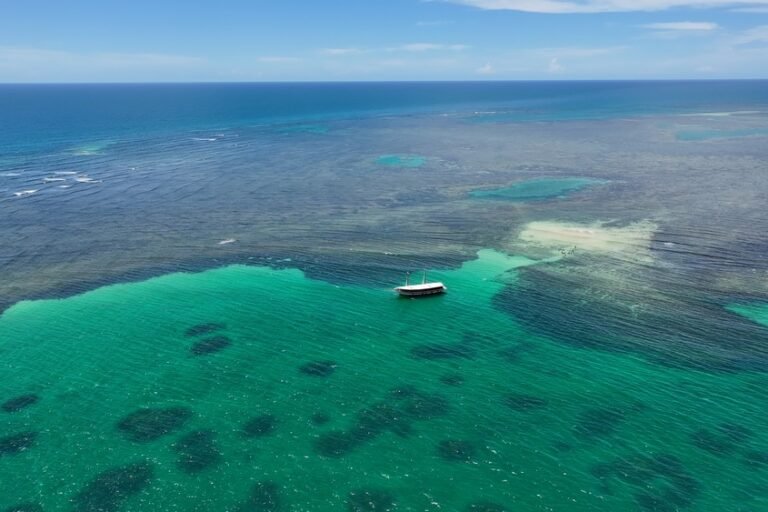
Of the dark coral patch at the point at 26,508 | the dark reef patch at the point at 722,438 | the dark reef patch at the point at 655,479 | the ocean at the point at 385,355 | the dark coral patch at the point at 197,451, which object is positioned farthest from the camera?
the dark reef patch at the point at 722,438

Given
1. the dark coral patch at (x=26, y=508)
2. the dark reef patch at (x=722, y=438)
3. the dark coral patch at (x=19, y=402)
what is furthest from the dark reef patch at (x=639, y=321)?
the dark coral patch at (x=19, y=402)

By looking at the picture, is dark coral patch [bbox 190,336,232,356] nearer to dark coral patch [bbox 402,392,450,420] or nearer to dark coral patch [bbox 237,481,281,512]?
dark coral patch [bbox 237,481,281,512]

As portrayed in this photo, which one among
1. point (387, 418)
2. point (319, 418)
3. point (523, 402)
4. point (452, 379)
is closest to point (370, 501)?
point (387, 418)

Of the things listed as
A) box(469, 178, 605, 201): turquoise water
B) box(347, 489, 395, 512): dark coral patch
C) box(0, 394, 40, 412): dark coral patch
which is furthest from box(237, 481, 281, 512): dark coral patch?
box(469, 178, 605, 201): turquoise water

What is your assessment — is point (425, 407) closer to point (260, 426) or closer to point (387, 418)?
point (387, 418)

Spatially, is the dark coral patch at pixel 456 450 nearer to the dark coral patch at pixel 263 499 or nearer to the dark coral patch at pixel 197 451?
the dark coral patch at pixel 263 499

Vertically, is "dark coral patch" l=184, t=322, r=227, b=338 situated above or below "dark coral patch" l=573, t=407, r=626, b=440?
above


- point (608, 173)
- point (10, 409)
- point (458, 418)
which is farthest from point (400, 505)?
point (608, 173)
